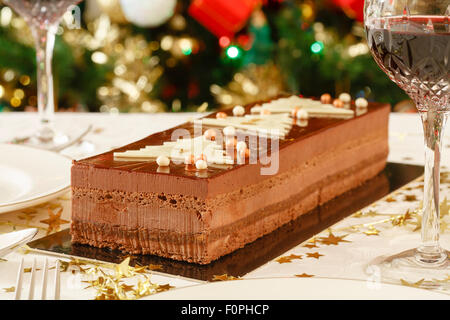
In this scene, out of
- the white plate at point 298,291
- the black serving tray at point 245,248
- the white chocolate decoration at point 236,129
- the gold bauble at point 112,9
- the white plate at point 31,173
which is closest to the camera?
the white plate at point 298,291

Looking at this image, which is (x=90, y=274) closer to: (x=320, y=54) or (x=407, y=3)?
(x=407, y=3)

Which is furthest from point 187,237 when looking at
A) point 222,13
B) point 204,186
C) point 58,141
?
point 222,13

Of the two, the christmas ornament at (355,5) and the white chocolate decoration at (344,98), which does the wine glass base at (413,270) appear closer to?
the white chocolate decoration at (344,98)

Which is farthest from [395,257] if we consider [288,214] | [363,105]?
[363,105]

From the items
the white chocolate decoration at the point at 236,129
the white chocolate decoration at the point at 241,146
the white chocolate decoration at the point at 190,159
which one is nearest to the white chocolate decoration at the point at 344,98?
the white chocolate decoration at the point at 236,129

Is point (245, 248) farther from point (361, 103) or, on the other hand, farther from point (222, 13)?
point (222, 13)

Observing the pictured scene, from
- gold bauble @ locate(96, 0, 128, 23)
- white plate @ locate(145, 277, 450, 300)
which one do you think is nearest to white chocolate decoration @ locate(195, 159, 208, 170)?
white plate @ locate(145, 277, 450, 300)
